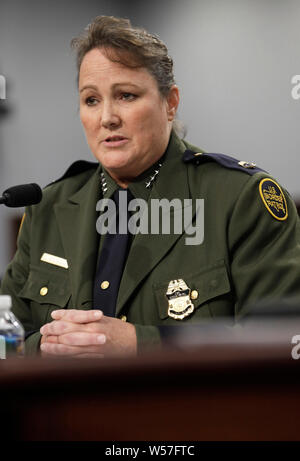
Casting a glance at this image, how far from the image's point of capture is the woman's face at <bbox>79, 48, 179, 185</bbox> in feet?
5.06

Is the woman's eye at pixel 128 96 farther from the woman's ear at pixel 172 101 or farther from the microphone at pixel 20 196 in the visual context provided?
the microphone at pixel 20 196

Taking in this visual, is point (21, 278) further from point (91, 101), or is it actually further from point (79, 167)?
point (91, 101)

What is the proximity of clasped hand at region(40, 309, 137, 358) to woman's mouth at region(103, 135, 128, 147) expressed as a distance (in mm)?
426

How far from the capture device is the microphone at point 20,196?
4.18ft

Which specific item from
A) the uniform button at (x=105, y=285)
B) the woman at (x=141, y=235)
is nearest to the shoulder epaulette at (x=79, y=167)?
the woman at (x=141, y=235)

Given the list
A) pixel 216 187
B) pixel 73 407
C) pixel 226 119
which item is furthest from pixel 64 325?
pixel 226 119

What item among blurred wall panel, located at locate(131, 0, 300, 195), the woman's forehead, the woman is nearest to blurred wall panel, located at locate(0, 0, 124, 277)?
blurred wall panel, located at locate(131, 0, 300, 195)

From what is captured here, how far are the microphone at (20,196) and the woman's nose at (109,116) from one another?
0.84ft

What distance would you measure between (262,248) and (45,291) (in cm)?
52

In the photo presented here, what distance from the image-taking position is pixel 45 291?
1.59 meters

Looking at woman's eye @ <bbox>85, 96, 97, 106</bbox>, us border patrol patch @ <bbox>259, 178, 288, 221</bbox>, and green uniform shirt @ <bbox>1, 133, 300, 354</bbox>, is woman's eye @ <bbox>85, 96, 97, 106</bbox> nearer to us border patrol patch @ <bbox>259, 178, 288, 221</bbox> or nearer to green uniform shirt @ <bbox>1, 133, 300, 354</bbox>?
green uniform shirt @ <bbox>1, 133, 300, 354</bbox>

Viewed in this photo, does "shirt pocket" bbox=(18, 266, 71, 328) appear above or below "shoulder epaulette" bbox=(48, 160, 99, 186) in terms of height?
below

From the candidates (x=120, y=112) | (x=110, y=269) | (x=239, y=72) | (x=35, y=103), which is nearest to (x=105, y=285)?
(x=110, y=269)

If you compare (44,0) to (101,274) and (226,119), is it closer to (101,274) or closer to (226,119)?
(226,119)
